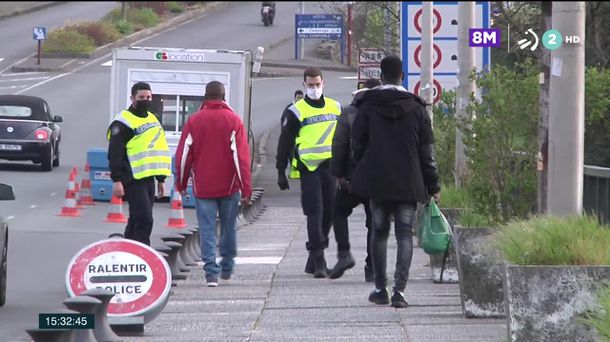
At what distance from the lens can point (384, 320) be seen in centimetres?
1082

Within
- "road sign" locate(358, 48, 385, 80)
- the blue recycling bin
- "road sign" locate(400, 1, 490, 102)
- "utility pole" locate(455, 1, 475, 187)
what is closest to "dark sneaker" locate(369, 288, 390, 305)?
"utility pole" locate(455, 1, 475, 187)

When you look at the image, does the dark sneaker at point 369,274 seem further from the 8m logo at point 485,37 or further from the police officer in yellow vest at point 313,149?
the 8m logo at point 485,37

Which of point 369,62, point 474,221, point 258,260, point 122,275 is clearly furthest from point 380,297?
point 369,62

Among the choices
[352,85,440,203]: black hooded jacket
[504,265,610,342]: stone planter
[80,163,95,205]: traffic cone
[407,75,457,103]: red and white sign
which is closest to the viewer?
[504,265,610,342]: stone planter

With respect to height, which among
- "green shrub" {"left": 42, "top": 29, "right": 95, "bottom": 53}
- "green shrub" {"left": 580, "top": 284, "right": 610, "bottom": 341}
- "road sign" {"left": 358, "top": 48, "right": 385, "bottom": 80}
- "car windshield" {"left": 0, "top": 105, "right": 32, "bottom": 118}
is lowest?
"green shrub" {"left": 580, "top": 284, "right": 610, "bottom": 341}

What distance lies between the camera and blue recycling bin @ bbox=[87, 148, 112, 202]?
2618cm

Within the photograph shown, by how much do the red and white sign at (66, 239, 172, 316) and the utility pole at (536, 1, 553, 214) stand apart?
2.78 m

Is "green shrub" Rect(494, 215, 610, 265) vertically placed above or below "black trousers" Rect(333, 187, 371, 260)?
above

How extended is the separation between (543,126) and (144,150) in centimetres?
406

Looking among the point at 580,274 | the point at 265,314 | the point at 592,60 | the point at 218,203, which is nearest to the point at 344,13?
the point at 592,60

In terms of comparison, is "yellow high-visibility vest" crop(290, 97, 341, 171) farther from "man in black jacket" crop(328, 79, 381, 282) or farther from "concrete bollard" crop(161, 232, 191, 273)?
"concrete bollard" crop(161, 232, 191, 273)

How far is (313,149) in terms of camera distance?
13.7 metres

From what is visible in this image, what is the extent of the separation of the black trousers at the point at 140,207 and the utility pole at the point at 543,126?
12.7 feet

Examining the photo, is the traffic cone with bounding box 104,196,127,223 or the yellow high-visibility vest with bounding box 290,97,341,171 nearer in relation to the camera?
the yellow high-visibility vest with bounding box 290,97,341,171
